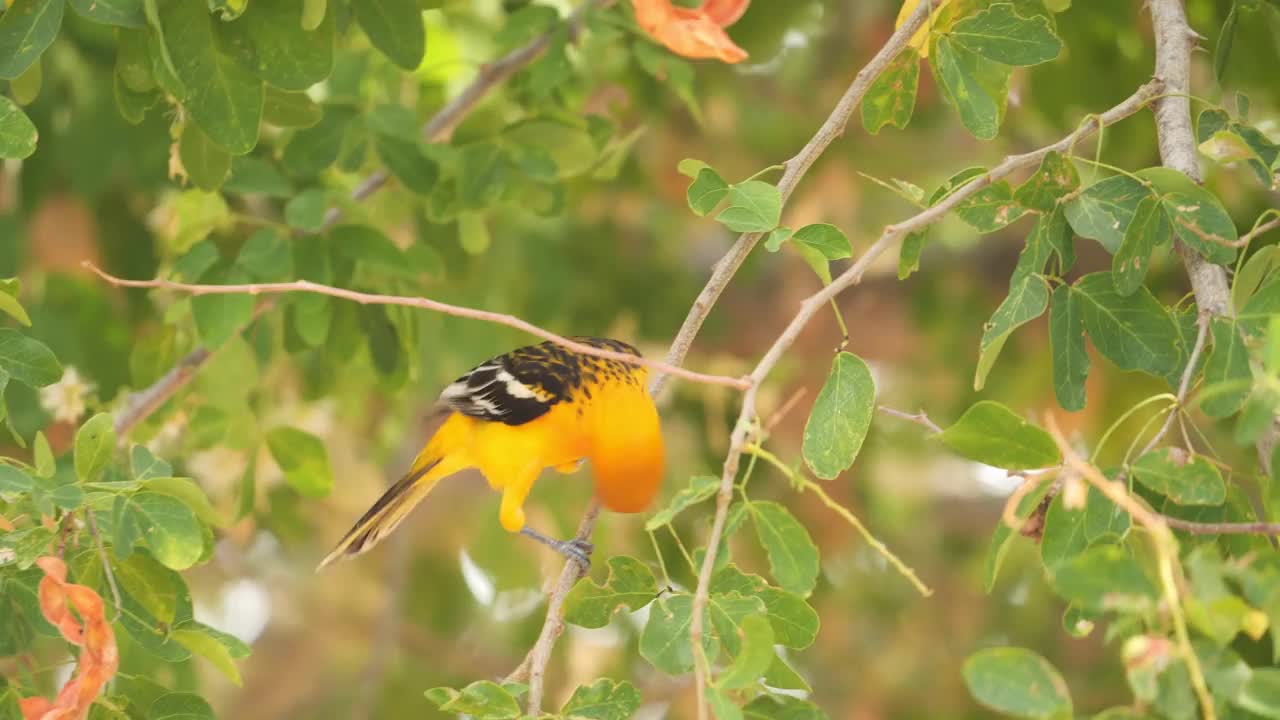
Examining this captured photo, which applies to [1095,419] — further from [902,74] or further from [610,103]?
[902,74]

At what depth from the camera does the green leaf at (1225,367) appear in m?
1.80

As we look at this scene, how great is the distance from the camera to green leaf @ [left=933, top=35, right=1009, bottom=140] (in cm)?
234

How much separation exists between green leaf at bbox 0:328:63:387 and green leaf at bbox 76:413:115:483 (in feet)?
0.34

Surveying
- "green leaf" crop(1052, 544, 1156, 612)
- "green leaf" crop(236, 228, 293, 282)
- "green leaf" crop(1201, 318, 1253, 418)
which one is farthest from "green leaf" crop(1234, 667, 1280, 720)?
"green leaf" crop(236, 228, 293, 282)

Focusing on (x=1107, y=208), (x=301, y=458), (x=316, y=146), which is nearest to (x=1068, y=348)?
(x=1107, y=208)

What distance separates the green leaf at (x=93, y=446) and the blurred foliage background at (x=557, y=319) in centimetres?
71

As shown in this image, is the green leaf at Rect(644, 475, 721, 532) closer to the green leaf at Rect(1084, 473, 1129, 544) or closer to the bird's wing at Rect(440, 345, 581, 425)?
the green leaf at Rect(1084, 473, 1129, 544)

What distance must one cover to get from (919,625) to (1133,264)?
16.2ft

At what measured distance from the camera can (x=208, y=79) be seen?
94.5 inches

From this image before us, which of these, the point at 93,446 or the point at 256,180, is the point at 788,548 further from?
the point at 256,180

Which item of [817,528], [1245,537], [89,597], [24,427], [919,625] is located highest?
[89,597]

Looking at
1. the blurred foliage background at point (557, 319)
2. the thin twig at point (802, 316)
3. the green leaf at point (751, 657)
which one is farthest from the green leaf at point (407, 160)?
Result: the green leaf at point (751, 657)

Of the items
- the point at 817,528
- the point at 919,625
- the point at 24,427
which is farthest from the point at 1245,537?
the point at 919,625

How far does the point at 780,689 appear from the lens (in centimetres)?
212
